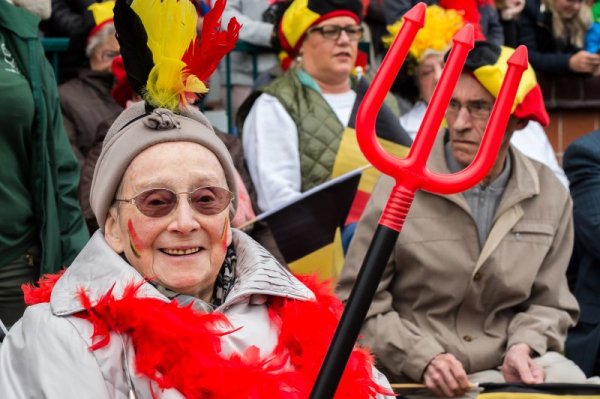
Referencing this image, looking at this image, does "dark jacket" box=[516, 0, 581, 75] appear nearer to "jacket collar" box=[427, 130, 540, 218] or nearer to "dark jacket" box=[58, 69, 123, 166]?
"dark jacket" box=[58, 69, 123, 166]

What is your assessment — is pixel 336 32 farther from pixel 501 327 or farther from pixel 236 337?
pixel 236 337

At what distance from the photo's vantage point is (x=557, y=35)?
843 cm

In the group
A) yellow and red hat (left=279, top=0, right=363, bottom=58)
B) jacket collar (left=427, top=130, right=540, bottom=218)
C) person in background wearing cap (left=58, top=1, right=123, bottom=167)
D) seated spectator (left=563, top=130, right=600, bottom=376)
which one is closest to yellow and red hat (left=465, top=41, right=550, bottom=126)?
jacket collar (left=427, top=130, right=540, bottom=218)

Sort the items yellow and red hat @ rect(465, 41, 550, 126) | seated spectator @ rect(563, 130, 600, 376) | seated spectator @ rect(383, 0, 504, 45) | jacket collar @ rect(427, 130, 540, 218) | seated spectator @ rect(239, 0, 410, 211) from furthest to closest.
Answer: seated spectator @ rect(383, 0, 504, 45)
seated spectator @ rect(239, 0, 410, 211)
seated spectator @ rect(563, 130, 600, 376)
yellow and red hat @ rect(465, 41, 550, 126)
jacket collar @ rect(427, 130, 540, 218)

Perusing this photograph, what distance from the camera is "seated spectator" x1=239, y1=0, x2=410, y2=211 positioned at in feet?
19.1

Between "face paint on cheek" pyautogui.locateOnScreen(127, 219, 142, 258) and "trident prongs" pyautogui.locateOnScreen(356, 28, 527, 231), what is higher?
"trident prongs" pyautogui.locateOnScreen(356, 28, 527, 231)

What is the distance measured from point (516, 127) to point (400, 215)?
2829 mm

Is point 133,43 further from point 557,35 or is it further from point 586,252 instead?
point 557,35

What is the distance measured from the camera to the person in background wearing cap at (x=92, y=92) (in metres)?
5.82

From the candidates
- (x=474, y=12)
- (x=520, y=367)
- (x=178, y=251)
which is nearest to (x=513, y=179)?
(x=520, y=367)

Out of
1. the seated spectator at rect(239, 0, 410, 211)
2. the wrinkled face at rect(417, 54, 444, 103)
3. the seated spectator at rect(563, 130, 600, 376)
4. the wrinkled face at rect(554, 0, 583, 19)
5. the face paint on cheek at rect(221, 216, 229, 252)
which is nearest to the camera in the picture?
the face paint on cheek at rect(221, 216, 229, 252)

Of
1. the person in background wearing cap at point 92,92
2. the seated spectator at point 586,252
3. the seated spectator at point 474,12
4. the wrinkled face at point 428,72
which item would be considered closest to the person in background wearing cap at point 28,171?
the person in background wearing cap at point 92,92

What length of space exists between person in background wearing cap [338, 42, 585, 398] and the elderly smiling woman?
4.23 feet

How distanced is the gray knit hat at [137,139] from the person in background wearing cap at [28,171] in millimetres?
1442
